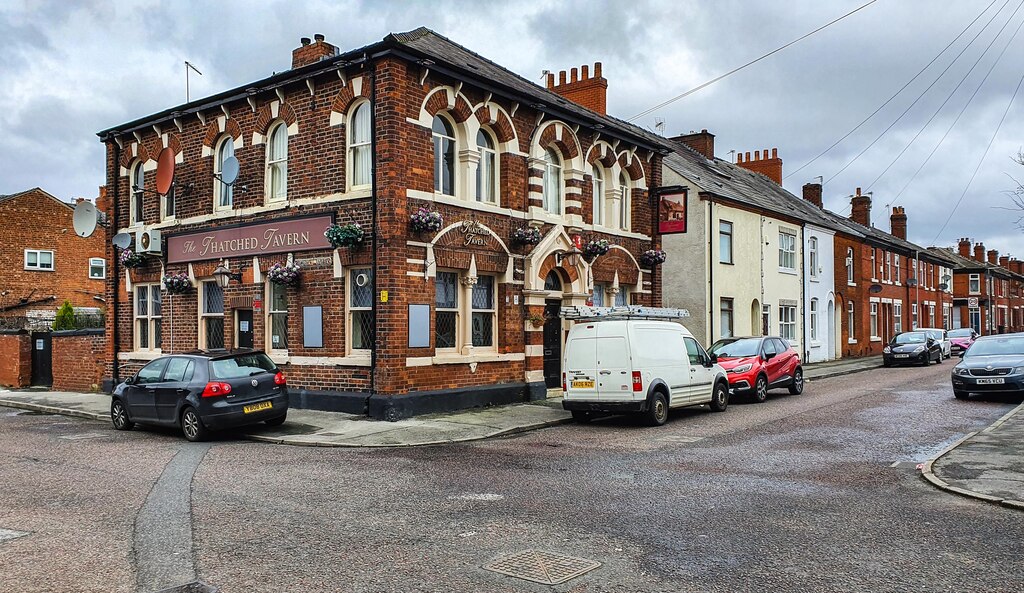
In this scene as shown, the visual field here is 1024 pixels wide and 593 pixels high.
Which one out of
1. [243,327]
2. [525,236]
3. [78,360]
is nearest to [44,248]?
[78,360]

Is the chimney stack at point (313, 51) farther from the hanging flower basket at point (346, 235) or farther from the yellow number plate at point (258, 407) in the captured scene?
the yellow number plate at point (258, 407)

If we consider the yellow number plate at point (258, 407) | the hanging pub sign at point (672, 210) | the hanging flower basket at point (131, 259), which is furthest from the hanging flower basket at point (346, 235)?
the hanging pub sign at point (672, 210)

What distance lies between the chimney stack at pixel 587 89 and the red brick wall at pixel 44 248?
22477 mm

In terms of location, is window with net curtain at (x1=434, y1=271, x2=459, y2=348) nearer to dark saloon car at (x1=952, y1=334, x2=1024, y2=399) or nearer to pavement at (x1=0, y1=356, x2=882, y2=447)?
pavement at (x1=0, y1=356, x2=882, y2=447)

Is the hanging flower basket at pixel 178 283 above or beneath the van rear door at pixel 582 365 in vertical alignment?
above

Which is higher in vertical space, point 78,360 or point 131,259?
point 131,259

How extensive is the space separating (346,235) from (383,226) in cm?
74

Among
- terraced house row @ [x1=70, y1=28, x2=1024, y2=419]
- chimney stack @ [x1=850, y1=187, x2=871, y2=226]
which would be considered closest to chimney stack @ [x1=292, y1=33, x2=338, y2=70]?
terraced house row @ [x1=70, y1=28, x2=1024, y2=419]

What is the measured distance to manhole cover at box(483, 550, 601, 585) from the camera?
5.79 m

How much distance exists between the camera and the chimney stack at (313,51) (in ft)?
62.6

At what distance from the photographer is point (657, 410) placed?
14773 mm

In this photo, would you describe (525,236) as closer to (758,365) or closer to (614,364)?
(614,364)

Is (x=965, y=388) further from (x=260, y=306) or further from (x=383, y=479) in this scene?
(x=260, y=306)

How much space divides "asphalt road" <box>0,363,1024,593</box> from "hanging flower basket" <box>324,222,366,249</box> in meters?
4.40
